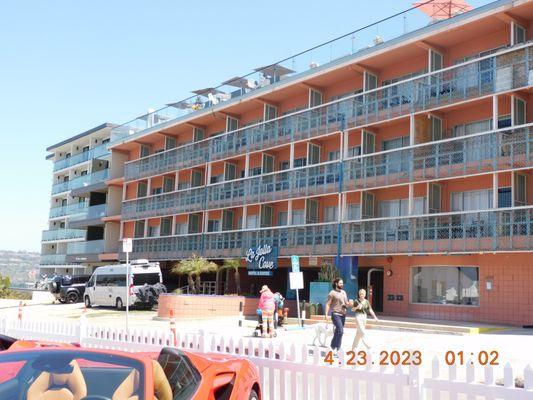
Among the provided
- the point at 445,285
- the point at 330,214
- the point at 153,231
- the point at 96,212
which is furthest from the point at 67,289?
the point at 445,285

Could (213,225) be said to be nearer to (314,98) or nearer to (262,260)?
(262,260)

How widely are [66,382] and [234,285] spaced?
37179 millimetres

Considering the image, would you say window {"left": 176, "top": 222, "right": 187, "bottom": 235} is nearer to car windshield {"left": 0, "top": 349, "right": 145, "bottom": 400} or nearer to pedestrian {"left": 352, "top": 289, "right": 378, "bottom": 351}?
pedestrian {"left": 352, "top": 289, "right": 378, "bottom": 351}

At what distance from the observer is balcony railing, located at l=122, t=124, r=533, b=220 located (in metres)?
25.4

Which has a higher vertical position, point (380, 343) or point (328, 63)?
point (328, 63)

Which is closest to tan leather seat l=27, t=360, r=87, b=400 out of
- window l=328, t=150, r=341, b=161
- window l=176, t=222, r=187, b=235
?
window l=328, t=150, r=341, b=161

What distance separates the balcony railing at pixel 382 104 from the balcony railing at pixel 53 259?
26.7 metres

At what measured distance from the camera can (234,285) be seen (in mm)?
41656

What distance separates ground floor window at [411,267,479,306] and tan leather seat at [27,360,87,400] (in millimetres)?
25123

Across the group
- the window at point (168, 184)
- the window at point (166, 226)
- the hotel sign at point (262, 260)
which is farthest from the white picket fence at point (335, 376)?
the window at point (168, 184)

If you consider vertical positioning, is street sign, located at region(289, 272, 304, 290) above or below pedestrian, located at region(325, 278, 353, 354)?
above

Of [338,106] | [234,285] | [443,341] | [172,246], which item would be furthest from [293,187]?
[443,341]

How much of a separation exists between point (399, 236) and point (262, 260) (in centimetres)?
944

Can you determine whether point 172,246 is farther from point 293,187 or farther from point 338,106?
point 338,106
